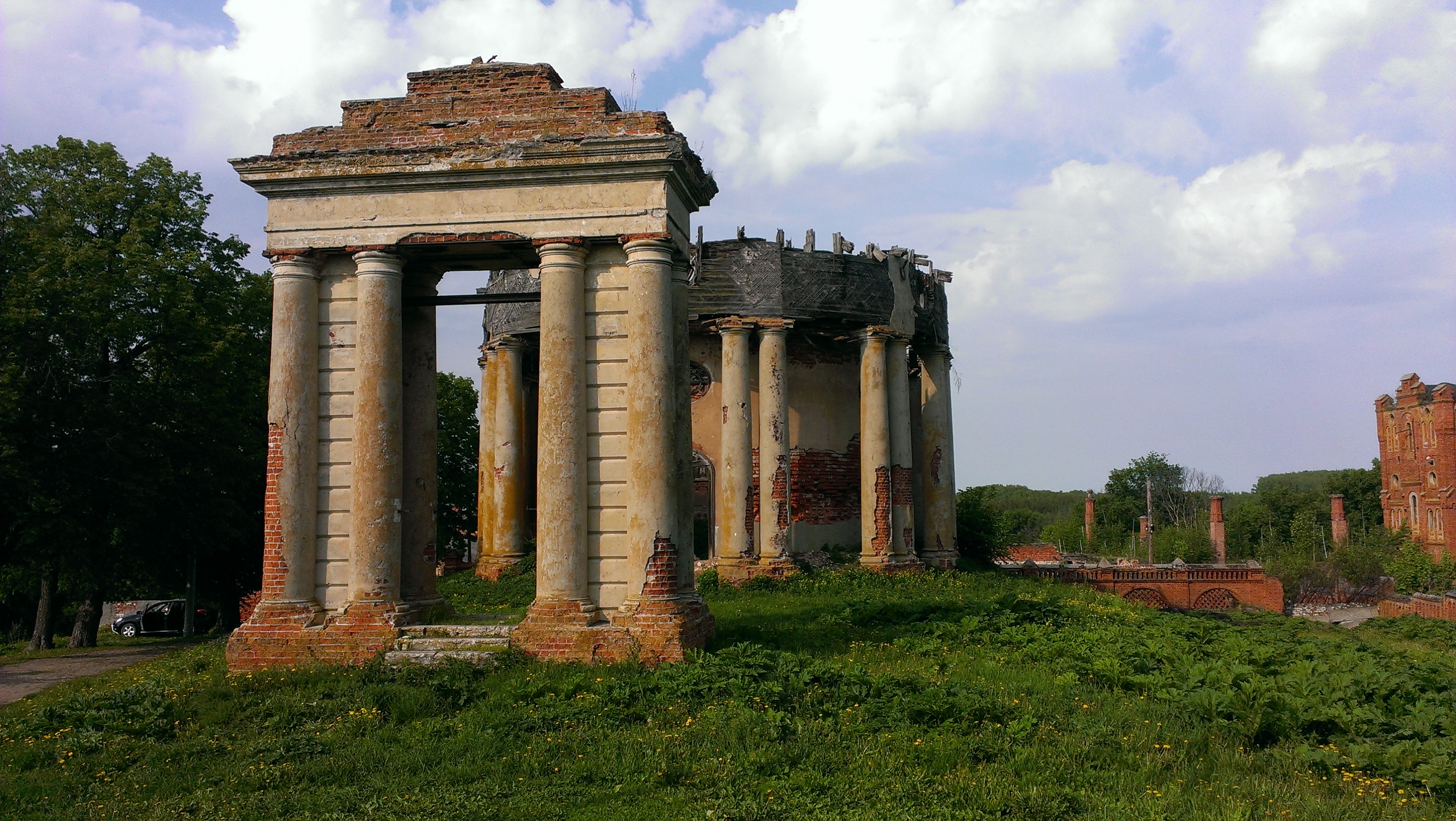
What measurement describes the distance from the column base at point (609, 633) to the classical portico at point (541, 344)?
0.02 m

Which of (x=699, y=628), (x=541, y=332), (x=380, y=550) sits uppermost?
(x=541, y=332)

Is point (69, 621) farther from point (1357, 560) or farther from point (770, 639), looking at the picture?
point (1357, 560)

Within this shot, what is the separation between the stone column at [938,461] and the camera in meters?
24.0

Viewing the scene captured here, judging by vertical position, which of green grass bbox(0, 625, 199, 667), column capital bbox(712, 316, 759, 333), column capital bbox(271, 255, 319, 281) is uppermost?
column capital bbox(712, 316, 759, 333)

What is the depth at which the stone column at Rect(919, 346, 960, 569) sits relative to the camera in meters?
24.0

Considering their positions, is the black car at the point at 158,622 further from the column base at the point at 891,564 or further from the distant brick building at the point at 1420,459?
the distant brick building at the point at 1420,459

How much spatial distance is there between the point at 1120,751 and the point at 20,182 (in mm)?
21709

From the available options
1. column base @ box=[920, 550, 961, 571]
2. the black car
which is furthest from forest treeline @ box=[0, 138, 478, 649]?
column base @ box=[920, 550, 961, 571]

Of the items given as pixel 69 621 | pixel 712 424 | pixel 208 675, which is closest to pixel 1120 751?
pixel 208 675

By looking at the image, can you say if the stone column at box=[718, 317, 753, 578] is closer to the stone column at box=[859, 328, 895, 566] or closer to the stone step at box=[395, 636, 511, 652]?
the stone column at box=[859, 328, 895, 566]

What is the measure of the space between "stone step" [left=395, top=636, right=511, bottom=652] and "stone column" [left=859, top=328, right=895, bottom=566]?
12511mm

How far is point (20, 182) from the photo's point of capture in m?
19.5

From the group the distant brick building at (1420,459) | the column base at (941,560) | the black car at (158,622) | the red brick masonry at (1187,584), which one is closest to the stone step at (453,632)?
the column base at (941,560)

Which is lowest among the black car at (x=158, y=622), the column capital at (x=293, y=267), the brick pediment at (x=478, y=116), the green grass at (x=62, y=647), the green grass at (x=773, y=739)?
the black car at (x=158, y=622)
